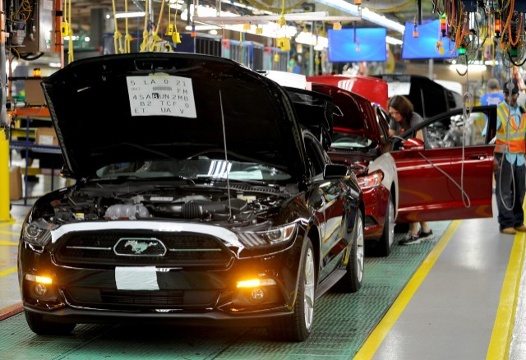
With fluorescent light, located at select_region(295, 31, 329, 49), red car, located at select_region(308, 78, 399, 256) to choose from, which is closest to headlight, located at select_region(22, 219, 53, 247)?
red car, located at select_region(308, 78, 399, 256)

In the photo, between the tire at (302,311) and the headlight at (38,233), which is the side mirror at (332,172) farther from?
the headlight at (38,233)

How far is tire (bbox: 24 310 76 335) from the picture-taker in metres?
7.10

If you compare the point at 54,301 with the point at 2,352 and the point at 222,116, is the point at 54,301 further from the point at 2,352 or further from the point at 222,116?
the point at 222,116

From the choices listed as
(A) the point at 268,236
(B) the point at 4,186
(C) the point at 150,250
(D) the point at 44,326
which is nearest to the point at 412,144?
(B) the point at 4,186

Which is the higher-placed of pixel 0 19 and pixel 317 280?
pixel 0 19

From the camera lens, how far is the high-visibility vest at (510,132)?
1366 cm

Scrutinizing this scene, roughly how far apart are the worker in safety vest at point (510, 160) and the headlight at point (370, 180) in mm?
3065

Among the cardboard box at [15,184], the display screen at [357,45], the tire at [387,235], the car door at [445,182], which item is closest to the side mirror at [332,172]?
the tire at [387,235]

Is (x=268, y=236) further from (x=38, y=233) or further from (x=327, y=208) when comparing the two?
(x=38, y=233)

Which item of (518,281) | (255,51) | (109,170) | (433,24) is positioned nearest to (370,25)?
(433,24)

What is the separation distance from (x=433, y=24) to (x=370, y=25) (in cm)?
296

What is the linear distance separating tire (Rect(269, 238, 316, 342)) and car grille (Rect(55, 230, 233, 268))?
1.95 feet

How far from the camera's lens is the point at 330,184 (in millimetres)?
8336

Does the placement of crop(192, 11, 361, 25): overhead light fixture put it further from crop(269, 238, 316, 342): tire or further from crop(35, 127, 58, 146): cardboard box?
crop(269, 238, 316, 342): tire
